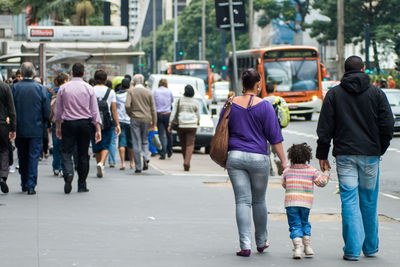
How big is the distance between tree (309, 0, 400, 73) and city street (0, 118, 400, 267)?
5042 cm

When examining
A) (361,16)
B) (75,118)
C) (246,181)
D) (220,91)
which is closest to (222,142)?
(246,181)

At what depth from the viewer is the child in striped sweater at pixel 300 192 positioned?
761cm

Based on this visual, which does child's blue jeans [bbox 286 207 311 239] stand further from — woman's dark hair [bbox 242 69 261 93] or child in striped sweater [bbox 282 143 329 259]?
woman's dark hair [bbox 242 69 261 93]

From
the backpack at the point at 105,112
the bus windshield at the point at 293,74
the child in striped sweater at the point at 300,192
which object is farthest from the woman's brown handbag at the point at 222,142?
the bus windshield at the point at 293,74

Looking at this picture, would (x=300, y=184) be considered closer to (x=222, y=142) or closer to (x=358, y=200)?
(x=358, y=200)

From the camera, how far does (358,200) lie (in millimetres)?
7633

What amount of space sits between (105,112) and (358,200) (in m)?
7.97

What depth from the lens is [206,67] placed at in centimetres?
5612

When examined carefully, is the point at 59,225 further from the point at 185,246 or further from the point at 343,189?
the point at 343,189

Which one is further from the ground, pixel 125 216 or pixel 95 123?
pixel 95 123

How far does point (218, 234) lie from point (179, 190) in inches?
170

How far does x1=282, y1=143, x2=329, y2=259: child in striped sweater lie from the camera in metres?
7.61

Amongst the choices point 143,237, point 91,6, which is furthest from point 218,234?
point 91,6

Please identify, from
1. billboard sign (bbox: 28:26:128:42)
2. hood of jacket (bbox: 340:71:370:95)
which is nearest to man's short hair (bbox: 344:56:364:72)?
hood of jacket (bbox: 340:71:370:95)
